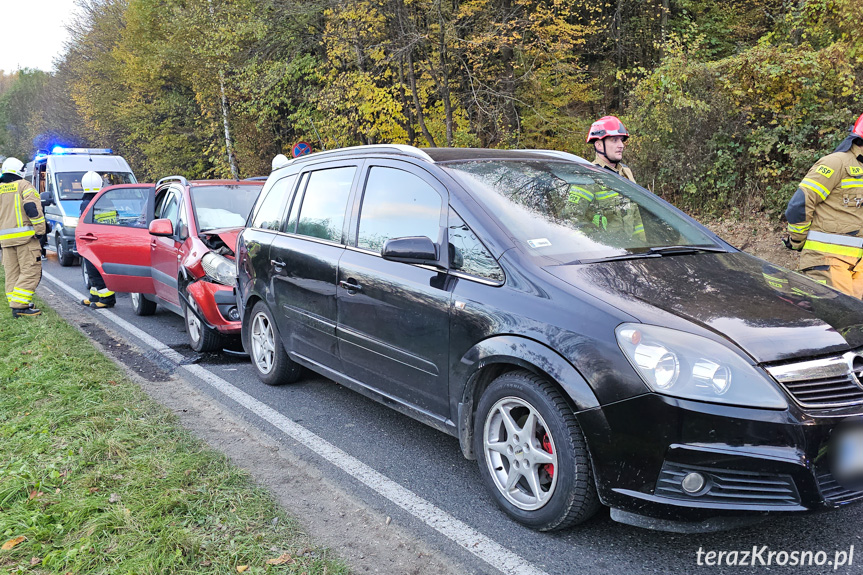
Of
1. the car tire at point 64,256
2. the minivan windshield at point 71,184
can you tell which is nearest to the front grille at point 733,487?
the car tire at point 64,256

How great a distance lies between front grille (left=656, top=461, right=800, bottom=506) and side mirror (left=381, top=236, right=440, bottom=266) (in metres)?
1.51

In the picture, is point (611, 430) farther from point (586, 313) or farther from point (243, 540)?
point (243, 540)

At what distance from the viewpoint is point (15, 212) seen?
851cm

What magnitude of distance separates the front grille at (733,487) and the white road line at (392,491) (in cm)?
67

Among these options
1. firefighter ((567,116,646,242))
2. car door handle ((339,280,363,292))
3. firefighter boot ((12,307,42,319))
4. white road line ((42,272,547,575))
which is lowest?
white road line ((42,272,547,575))

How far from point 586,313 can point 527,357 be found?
330 mm

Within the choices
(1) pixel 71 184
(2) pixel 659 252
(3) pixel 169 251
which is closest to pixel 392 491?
(2) pixel 659 252

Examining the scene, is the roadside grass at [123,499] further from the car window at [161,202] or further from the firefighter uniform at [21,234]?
the firefighter uniform at [21,234]

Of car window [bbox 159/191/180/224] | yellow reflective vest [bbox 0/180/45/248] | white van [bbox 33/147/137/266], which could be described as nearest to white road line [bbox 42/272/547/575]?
car window [bbox 159/191/180/224]

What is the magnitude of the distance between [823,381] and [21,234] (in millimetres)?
9158

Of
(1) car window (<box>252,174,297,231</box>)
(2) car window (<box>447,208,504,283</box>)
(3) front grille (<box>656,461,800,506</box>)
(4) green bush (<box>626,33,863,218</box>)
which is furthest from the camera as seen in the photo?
(4) green bush (<box>626,33,863,218</box>)

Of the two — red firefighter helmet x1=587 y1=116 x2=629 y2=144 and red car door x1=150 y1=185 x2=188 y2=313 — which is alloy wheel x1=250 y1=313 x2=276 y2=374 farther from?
red firefighter helmet x1=587 y1=116 x2=629 y2=144

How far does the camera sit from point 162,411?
15.3 ft

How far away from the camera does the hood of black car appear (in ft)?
8.68
